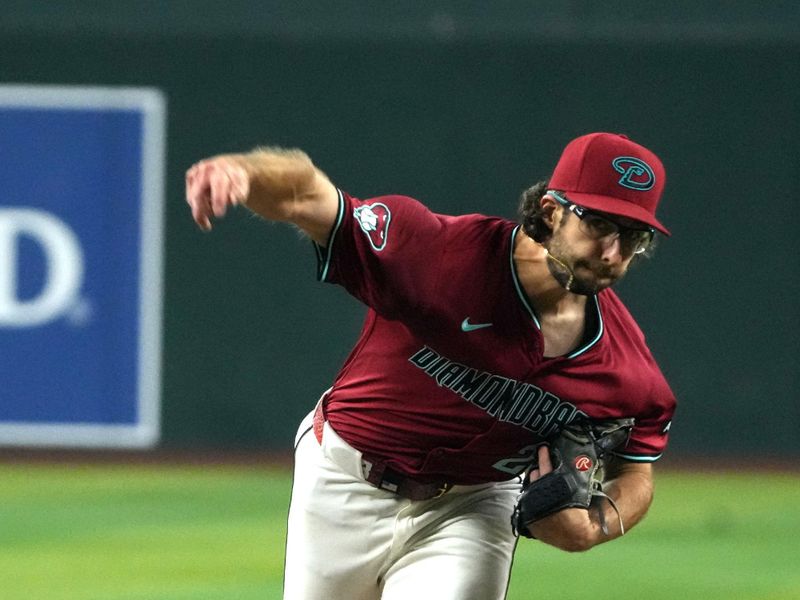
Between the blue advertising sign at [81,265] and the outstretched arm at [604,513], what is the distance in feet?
22.9

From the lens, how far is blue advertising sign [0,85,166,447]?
11062 mm

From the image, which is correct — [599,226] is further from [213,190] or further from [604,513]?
[213,190]

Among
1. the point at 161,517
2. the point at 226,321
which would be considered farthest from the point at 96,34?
the point at 161,517

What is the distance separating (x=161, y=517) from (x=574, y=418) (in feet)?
17.7

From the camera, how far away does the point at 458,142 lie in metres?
11.6

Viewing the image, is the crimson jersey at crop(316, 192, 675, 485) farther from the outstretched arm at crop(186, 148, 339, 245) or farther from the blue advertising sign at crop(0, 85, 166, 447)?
the blue advertising sign at crop(0, 85, 166, 447)

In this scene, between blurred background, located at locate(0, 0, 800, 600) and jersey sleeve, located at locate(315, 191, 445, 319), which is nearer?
jersey sleeve, located at locate(315, 191, 445, 319)

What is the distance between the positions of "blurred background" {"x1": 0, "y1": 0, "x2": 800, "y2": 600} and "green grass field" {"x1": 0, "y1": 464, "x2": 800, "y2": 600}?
44 centimetres

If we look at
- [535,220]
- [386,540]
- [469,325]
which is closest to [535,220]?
[535,220]

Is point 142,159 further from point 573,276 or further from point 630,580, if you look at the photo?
point 573,276

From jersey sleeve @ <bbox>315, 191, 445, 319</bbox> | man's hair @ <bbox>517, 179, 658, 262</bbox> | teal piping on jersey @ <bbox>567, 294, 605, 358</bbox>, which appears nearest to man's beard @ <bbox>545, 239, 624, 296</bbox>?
man's hair @ <bbox>517, 179, 658, 262</bbox>

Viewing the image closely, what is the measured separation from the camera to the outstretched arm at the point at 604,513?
4.27 metres

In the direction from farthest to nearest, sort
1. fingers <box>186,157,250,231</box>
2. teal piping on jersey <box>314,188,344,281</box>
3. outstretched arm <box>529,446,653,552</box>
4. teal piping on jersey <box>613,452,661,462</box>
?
teal piping on jersey <box>613,452,661,462</box> < outstretched arm <box>529,446,653,552</box> < teal piping on jersey <box>314,188,344,281</box> < fingers <box>186,157,250,231</box>

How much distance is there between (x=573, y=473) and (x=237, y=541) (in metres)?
4.64
